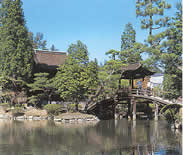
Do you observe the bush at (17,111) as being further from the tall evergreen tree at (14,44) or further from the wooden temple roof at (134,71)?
the wooden temple roof at (134,71)

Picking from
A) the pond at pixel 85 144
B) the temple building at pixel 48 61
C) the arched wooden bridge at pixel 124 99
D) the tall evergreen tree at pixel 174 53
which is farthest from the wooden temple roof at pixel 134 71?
the pond at pixel 85 144

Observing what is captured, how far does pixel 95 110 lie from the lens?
26250 mm

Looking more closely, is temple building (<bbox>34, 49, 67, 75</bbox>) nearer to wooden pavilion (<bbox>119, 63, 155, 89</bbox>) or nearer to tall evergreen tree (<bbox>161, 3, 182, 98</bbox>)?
wooden pavilion (<bbox>119, 63, 155, 89</bbox>)

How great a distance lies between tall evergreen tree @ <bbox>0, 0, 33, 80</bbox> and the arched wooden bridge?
7.77 meters

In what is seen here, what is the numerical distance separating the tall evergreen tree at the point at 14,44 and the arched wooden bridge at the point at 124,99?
777 centimetres

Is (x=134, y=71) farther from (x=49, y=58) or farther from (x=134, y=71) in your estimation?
(x=49, y=58)

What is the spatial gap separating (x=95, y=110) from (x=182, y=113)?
12.2 meters

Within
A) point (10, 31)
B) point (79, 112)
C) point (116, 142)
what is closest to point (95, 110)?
point (79, 112)

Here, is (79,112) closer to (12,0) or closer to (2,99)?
(2,99)

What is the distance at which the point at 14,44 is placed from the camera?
89.0ft

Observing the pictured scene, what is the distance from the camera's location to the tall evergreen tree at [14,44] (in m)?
26.7

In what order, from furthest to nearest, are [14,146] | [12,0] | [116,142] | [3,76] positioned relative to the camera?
[12,0], [3,76], [116,142], [14,146]

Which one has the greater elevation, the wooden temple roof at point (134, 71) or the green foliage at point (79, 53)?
the green foliage at point (79, 53)

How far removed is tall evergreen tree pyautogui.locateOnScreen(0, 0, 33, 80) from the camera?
26.7 meters
